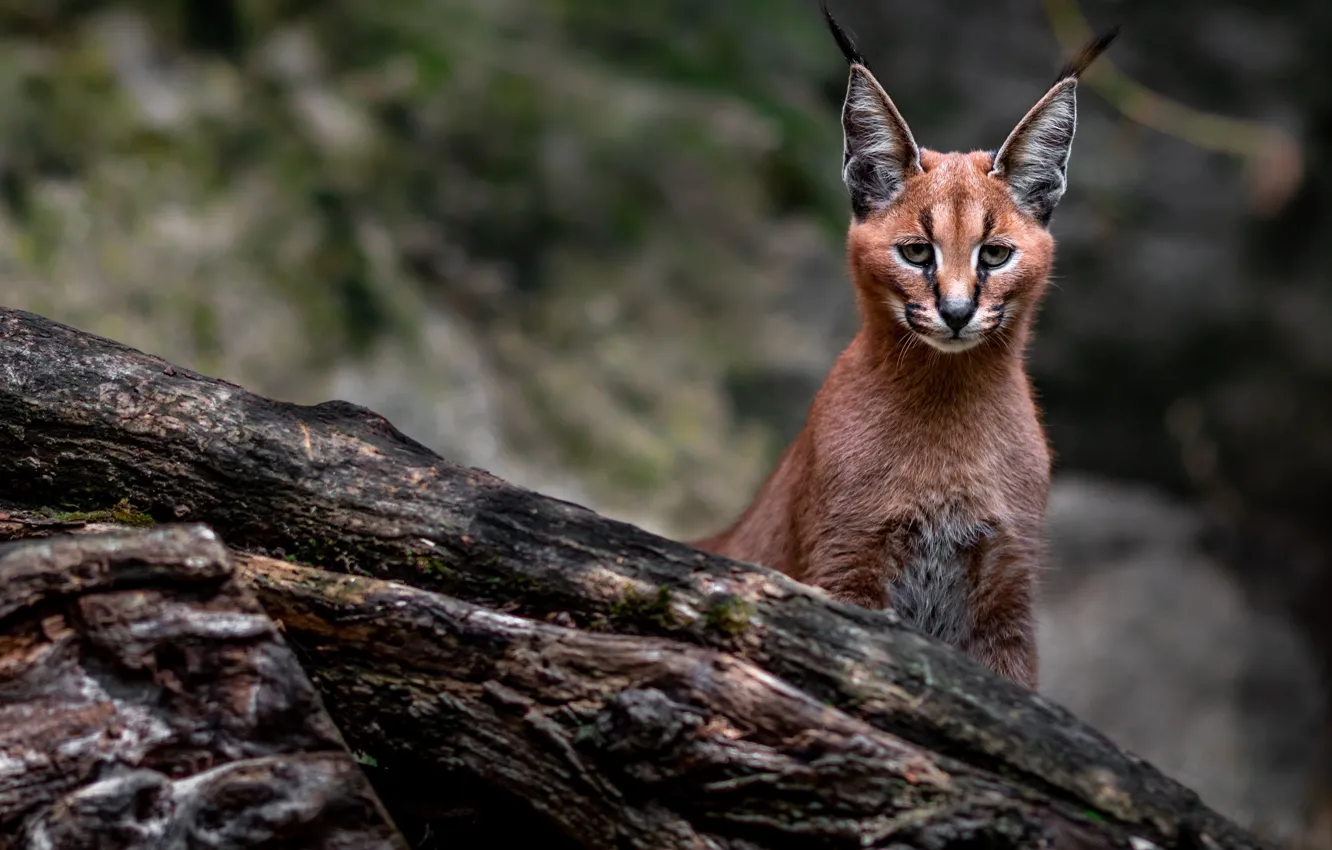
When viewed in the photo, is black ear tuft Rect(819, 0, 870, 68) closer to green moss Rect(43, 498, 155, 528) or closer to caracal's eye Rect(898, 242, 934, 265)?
caracal's eye Rect(898, 242, 934, 265)

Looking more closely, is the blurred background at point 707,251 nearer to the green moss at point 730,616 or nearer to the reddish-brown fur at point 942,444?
the reddish-brown fur at point 942,444

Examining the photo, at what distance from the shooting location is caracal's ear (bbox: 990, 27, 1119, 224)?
4797 mm

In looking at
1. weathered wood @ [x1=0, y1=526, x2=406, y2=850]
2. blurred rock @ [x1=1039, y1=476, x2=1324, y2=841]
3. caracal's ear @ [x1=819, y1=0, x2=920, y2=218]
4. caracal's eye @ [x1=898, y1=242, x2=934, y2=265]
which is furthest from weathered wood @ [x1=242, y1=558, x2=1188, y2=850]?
blurred rock @ [x1=1039, y1=476, x2=1324, y2=841]

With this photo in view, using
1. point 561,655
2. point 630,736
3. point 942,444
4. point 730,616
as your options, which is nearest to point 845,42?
point 942,444

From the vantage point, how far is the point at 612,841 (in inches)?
136

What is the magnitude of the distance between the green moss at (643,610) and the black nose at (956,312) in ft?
5.55

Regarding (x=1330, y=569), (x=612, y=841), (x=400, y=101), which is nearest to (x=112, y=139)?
(x=400, y=101)

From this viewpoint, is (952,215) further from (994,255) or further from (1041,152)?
(1041,152)

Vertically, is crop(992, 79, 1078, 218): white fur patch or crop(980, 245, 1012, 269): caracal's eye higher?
crop(992, 79, 1078, 218): white fur patch

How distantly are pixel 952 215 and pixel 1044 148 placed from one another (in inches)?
20.3

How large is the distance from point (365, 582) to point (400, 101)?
298 inches

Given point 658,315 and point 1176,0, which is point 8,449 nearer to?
point 658,315

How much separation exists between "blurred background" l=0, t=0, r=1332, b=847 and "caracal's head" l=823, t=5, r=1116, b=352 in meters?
4.86

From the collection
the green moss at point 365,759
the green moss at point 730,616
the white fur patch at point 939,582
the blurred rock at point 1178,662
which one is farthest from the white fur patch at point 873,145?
the blurred rock at point 1178,662
